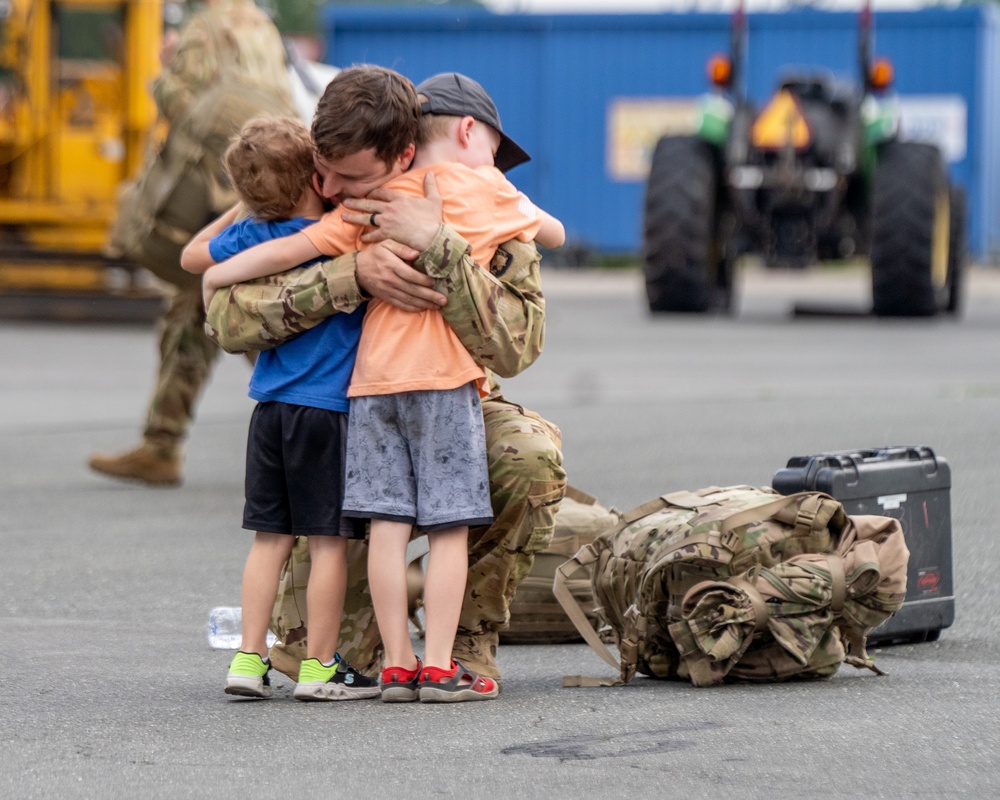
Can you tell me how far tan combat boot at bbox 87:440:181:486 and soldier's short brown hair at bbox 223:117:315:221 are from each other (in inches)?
164

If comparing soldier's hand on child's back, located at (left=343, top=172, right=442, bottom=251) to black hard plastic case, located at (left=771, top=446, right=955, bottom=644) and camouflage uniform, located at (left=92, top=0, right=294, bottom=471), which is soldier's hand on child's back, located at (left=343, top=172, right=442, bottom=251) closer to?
black hard plastic case, located at (left=771, top=446, right=955, bottom=644)

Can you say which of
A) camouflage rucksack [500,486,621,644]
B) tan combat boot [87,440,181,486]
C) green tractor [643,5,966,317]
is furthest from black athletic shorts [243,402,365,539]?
green tractor [643,5,966,317]

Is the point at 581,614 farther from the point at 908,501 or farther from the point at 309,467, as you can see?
the point at 908,501

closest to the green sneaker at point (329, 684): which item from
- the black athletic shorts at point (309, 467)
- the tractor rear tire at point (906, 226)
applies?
the black athletic shorts at point (309, 467)

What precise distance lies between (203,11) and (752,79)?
857 inches

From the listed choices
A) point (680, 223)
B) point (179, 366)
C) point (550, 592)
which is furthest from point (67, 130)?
point (550, 592)

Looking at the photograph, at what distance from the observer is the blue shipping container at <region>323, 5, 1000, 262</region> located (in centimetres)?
2811

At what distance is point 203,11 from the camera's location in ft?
26.4

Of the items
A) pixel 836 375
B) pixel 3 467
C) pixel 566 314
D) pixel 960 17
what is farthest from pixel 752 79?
pixel 3 467

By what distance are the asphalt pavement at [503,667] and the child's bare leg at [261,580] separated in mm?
179

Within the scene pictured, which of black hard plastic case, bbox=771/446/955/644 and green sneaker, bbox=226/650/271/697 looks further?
black hard plastic case, bbox=771/446/955/644

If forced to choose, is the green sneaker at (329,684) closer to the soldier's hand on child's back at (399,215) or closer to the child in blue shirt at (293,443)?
the child in blue shirt at (293,443)

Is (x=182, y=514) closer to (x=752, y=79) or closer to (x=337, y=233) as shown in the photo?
(x=337, y=233)

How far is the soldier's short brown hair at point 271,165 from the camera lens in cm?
418
